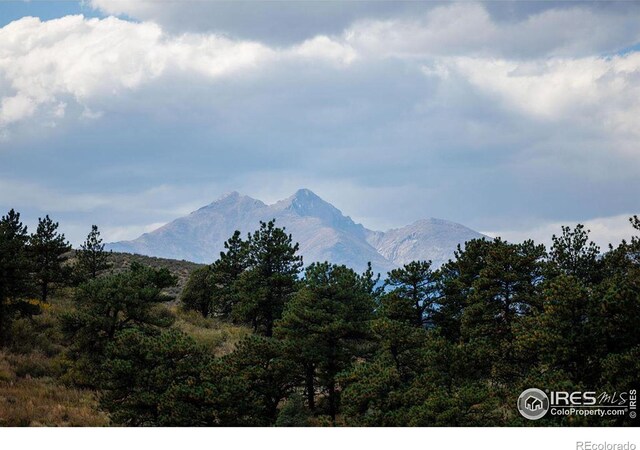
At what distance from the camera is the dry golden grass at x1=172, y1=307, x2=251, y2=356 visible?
3628 cm

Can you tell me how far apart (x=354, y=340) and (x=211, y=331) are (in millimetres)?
16999

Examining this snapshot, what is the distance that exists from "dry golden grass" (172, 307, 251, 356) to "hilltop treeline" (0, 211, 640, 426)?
31 centimetres

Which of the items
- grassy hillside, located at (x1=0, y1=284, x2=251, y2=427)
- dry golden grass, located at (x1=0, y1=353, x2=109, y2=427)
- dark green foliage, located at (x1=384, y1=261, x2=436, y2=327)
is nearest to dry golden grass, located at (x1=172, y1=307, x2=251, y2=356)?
grassy hillside, located at (x1=0, y1=284, x2=251, y2=427)

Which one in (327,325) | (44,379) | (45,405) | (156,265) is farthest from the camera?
(156,265)

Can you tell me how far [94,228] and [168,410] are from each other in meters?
29.3

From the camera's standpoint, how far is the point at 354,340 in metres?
26.8

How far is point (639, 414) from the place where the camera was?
1446 cm

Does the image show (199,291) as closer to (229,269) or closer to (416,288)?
(229,269)

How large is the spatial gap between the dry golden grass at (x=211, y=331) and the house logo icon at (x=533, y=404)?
2246 cm

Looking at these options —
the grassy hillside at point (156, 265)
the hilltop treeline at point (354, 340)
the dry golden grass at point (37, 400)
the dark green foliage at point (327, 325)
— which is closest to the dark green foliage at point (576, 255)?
the hilltop treeline at point (354, 340)

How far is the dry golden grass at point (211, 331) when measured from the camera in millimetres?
36281

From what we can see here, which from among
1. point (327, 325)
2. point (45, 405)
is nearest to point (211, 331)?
point (327, 325)

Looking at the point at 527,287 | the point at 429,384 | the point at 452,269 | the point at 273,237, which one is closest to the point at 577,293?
the point at 429,384
